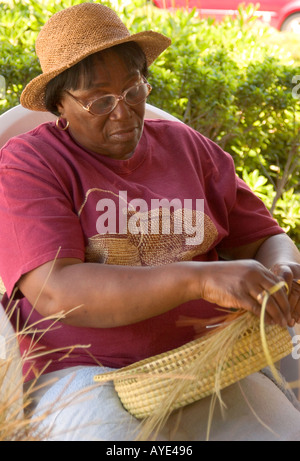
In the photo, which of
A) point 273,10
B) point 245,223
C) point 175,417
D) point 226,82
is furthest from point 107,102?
point 273,10

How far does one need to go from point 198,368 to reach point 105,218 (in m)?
0.53

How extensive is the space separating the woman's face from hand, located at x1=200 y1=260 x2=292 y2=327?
56cm

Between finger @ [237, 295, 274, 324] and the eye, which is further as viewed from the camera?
the eye

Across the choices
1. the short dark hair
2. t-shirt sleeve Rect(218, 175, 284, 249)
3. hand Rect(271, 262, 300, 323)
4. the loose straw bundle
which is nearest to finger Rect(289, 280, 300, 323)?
hand Rect(271, 262, 300, 323)

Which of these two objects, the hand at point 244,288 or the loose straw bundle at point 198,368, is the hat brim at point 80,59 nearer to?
the hand at point 244,288

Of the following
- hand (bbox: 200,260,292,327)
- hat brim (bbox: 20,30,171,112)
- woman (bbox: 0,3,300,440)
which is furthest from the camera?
hat brim (bbox: 20,30,171,112)

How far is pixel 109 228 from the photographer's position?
1.97 metres

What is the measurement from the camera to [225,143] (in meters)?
4.47

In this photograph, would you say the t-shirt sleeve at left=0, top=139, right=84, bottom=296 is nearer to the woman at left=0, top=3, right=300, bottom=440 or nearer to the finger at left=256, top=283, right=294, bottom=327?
the woman at left=0, top=3, right=300, bottom=440

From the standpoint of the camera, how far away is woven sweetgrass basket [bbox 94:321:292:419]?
1631 millimetres

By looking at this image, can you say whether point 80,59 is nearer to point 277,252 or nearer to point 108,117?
point 108,117

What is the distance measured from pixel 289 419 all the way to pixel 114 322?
52 cm

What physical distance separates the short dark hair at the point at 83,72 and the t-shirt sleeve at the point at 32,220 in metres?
0.23
